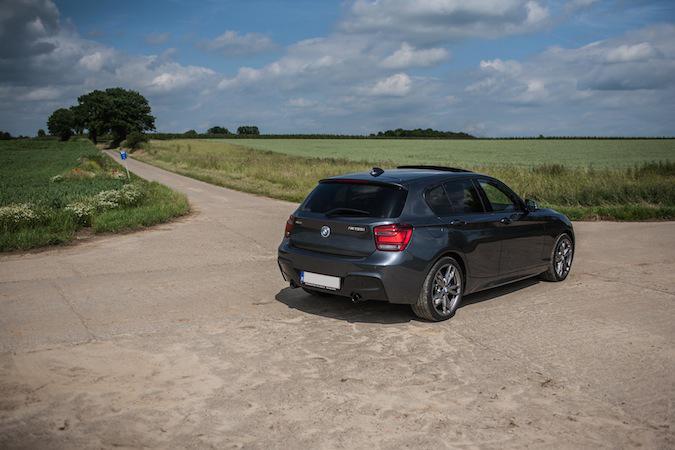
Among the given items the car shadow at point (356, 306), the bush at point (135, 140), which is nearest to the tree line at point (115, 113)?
the bush at point (135, 140)

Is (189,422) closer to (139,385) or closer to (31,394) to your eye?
(139,385)

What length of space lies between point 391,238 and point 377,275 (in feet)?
1.25

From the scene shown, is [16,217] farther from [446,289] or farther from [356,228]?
[446,289]

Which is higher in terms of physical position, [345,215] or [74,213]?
[345,215]

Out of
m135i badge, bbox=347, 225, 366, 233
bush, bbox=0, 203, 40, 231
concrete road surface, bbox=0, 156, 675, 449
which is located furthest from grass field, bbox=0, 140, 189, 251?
m135i badge, bbox=347, 225, 366, 233

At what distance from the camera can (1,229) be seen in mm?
11922

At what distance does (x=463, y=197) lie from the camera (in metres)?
6.86

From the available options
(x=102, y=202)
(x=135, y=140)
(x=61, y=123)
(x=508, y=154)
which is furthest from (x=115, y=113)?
(x=102, y=202)

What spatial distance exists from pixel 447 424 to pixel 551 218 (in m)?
4.90

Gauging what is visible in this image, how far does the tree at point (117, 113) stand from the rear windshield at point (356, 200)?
110 meters

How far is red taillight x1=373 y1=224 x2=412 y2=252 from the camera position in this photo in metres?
5.93

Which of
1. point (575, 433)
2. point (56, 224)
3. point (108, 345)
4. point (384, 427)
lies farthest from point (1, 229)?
point (575, 433)

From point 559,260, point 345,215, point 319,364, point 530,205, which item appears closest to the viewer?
point 319,364

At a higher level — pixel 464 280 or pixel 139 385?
pixel 464 280
